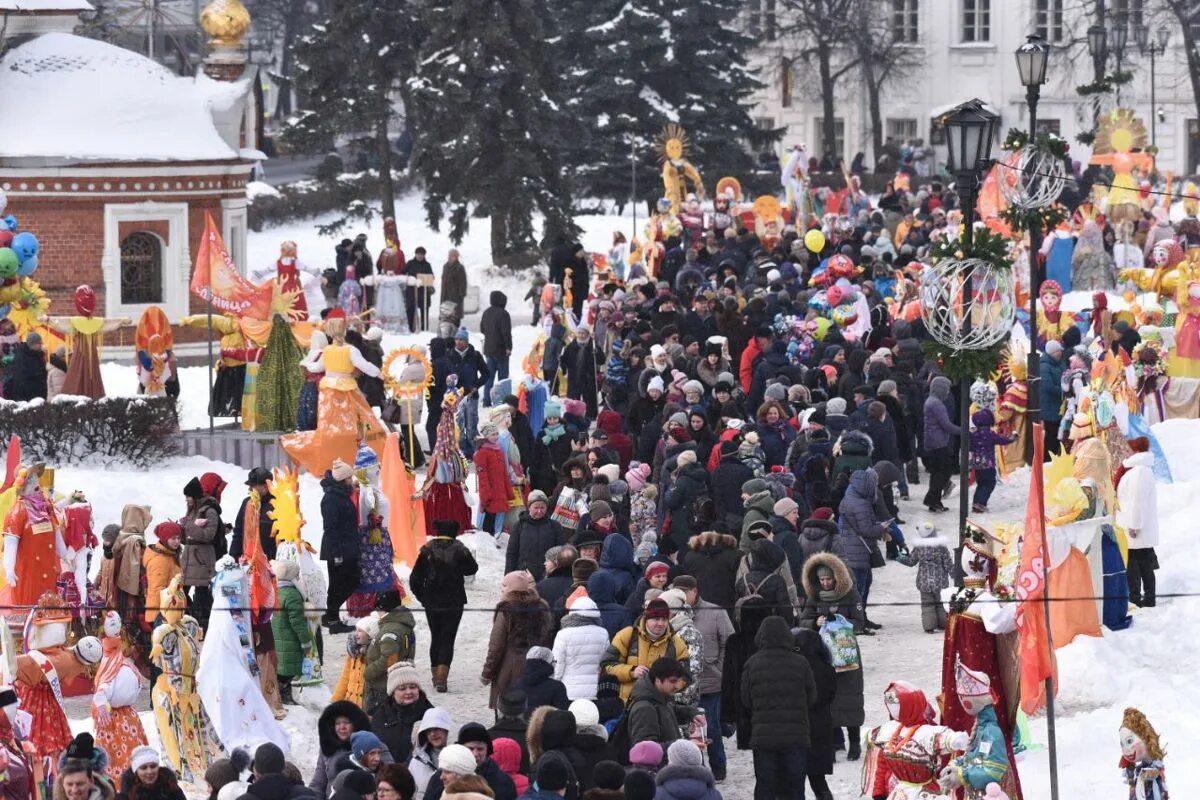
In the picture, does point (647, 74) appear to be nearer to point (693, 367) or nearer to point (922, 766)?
point (693, 367)

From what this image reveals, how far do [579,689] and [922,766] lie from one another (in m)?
2.68

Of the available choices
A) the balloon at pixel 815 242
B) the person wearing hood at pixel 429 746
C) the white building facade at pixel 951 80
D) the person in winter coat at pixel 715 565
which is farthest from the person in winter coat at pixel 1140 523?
the white building facade at pixel 951 80

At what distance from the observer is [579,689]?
602 inches

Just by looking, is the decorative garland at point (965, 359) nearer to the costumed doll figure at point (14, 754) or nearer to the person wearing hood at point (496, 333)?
the costumed doll figure at point (14, 754)

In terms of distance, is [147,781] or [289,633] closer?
[147,781]

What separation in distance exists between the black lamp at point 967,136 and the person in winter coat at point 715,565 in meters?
3.26

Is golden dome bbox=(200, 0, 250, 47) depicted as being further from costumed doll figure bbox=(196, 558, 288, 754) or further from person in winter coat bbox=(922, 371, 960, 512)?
costumed doll figure bbox=(196, 558, 288, 754)

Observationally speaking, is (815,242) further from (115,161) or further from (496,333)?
(115,161)

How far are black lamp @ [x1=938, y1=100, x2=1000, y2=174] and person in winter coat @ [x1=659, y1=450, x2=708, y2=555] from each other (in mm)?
2782

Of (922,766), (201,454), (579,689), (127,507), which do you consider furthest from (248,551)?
(201,454)

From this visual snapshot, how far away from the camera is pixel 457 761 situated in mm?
12273

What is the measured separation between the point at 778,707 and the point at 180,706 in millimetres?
3604

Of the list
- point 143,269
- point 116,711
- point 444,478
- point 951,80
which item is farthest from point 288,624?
point 951,80

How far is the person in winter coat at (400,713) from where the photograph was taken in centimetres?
1407
